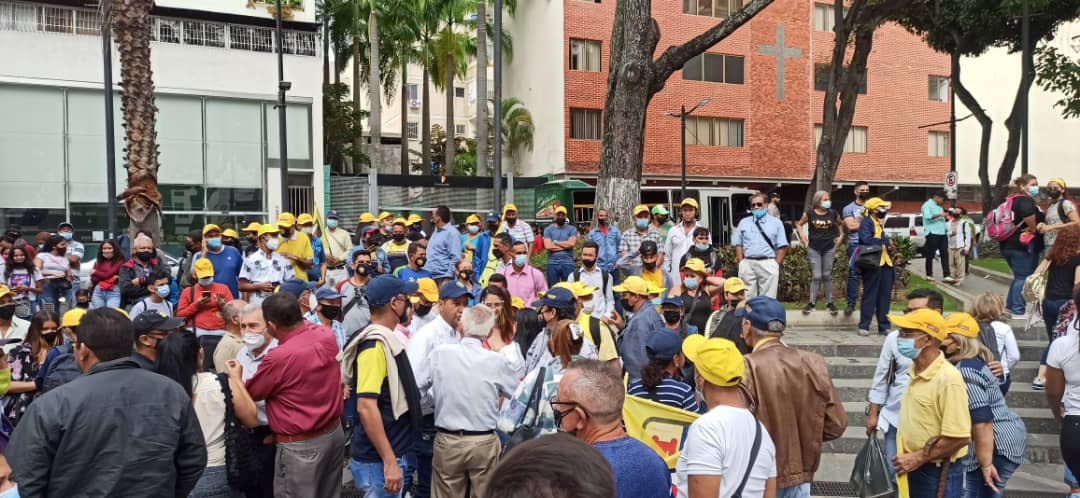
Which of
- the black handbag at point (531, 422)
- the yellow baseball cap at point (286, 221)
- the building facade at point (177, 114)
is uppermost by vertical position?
the building facade at point (177, 114)

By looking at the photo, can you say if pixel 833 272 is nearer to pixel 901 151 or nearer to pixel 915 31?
pixel 915 31

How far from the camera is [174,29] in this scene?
25016 mm

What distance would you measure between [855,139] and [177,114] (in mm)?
31976

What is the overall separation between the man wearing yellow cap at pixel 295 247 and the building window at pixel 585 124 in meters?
26.4

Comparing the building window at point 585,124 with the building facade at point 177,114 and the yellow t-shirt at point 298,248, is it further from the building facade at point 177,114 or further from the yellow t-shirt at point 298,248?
the yellow t-shirt at point 298,248

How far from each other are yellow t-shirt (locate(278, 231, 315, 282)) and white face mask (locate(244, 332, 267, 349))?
6.36 meters

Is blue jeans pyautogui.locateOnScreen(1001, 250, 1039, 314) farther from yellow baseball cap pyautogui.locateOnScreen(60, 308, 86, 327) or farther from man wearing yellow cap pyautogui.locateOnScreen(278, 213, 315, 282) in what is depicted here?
yellow baseball cap pyautogui.locateOnScreen(60, 308, 86, 327)

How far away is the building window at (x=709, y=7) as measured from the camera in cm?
3934

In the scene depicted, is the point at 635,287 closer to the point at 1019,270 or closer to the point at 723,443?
the point at 723,443

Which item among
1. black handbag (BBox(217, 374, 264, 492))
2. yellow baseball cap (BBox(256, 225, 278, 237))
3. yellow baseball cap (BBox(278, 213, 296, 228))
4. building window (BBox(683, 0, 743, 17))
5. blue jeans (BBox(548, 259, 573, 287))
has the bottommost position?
black handbag (BBox(217, 374, 264, 492))

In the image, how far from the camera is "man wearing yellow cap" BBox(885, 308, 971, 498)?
477 cm

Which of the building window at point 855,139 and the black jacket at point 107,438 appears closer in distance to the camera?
the black jacket at point 107,438

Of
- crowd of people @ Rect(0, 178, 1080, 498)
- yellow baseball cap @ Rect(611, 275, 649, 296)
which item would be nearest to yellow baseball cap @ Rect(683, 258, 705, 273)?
crowd of people @ Rect(0, 178, 1080, 498)

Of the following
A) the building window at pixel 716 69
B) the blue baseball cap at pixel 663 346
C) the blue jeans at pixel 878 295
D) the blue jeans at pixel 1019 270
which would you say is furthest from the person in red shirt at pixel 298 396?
the building window at pixel 716 69
